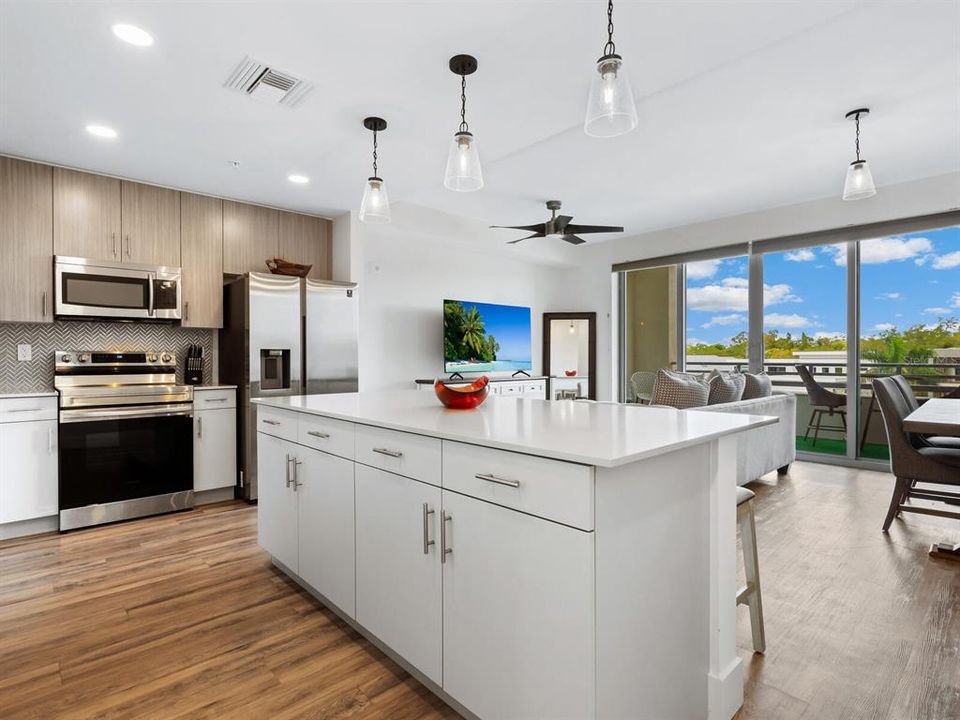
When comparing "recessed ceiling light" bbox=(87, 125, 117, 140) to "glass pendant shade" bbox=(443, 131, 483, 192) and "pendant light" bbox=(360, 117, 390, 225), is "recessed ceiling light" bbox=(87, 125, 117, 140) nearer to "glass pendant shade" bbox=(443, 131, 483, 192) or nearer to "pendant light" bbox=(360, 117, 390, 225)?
"pendant light" bbox=(360, 117, 390, 225)

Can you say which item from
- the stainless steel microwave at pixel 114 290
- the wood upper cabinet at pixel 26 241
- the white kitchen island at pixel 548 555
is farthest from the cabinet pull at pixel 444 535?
the wood upper cabinet at pixel 26 241

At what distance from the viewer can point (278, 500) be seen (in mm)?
2549

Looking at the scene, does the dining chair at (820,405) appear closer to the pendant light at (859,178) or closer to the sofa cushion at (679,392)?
the sofa cushion at (679,392)

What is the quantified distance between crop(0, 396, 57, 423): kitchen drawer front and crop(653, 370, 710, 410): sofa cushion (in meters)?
4.01

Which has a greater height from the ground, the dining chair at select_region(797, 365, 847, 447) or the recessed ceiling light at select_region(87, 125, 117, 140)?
the recessed ceiling light at select_region(87, 125, 117, 140)

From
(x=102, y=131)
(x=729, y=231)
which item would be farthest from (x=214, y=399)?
(x=729, y=231)

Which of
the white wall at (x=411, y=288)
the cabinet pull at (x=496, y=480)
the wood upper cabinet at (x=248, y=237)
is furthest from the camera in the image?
the white wall at (x=411, y=288)

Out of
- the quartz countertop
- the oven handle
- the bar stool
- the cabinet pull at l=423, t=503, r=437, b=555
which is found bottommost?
the bar stool

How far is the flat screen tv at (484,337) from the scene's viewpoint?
5738 mm

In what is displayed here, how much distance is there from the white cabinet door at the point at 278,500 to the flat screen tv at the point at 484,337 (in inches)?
122

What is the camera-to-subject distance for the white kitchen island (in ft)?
3.95

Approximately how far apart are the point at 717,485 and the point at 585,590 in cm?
59

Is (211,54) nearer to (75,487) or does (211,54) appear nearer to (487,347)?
(75,487)

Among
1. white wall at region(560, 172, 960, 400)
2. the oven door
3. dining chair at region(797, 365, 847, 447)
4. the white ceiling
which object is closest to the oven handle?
the oven door
